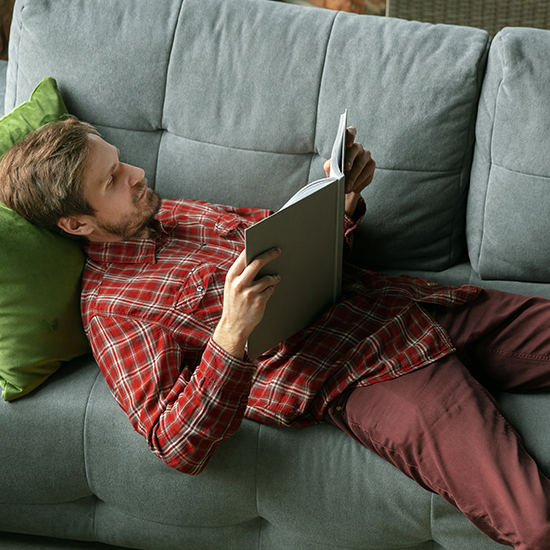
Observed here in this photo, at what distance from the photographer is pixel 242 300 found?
103 cm

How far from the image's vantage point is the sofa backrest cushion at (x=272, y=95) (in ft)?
4.77

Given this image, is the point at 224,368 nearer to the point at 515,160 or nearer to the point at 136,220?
the point at 136,220

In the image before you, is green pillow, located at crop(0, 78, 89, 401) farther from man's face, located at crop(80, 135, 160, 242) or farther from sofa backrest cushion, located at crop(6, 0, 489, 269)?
sofa backrest cushion, located at crop(6, 0, 489, 269)

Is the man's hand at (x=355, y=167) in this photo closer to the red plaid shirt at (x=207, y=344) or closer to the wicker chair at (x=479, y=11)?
the red plaid shirt at (x=207, y=344)

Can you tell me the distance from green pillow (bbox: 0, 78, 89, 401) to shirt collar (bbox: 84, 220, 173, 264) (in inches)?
2.0

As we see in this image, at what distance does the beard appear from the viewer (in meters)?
1.34

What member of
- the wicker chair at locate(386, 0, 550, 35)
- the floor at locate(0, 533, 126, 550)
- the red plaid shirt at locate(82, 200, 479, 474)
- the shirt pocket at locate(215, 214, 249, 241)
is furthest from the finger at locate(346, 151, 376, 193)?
the wicker chair at locate(386, 0, 550, 35)

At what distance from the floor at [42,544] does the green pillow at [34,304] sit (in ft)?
1.38

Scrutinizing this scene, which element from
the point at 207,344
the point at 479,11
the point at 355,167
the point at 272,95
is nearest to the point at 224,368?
the point at 207,344

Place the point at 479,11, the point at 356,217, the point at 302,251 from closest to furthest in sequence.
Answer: the point at 302,251 < the point at 356,217 < the point at 479,11

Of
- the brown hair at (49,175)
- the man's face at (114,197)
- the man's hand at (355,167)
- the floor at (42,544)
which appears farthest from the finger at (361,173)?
the floor at (42,544)

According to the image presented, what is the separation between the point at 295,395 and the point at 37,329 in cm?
58

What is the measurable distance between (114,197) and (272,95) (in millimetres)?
495

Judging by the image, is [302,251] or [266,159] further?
[266,159]
